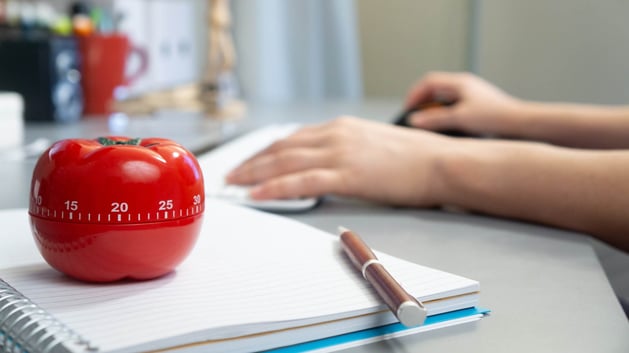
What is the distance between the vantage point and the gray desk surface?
403mm

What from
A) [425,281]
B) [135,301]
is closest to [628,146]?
[425,281]

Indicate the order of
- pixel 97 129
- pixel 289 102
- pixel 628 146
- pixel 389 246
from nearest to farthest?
pixel 389 246
pixel 628 146
pixel 97 129
pixel 289 102

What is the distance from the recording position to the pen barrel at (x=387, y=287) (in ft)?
1.25

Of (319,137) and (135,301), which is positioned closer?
(135,301)

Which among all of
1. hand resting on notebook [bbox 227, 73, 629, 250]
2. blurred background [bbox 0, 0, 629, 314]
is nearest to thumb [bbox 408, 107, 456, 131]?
hand resting on notebook [bbox 227, 73, 629, 250]

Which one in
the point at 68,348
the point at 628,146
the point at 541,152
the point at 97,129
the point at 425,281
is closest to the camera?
the point at 68,348

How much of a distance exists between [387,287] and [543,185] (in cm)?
36

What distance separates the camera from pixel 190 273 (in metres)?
0.45

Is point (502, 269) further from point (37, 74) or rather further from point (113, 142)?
point (37, 74)

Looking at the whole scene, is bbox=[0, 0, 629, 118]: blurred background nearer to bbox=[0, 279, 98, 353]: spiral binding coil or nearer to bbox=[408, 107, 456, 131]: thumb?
bbox=[408, 107, 456, 131]: thumb

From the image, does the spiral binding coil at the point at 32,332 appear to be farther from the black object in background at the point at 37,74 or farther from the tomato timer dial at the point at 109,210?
the black object in background at the point at 37,74

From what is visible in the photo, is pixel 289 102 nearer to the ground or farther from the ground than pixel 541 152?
nearer to the ground

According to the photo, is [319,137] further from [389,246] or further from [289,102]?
[289,102]

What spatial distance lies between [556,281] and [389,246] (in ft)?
0.46
